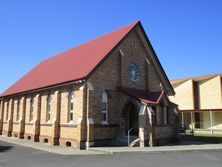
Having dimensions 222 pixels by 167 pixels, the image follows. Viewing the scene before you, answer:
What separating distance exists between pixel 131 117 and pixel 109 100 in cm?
304

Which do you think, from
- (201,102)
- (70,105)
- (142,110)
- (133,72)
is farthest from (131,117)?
(201,102)

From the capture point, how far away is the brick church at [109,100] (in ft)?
63.8

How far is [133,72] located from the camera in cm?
2392

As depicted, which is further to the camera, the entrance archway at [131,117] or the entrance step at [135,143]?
the entrance archway at [131,117]

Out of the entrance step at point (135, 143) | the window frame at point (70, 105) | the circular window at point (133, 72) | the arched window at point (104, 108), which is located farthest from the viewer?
the circular window at point (133, 72)

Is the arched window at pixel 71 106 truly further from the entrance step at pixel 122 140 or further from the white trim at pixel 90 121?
the entrance step at pixel 122 140

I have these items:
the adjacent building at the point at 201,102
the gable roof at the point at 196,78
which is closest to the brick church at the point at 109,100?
the adjacent building at the point at 201,102

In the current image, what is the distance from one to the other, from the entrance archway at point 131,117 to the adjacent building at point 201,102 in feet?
61.7

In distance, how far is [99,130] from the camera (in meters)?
19.8

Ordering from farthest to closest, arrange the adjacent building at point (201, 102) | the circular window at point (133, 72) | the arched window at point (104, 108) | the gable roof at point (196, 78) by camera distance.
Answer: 1. the gable roof at point (196, 78)
2. the adjacent building at point (201, 102)
3. the circular window at point (133, 72)
4. the arched window at point (104, 108)

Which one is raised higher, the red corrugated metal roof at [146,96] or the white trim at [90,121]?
the red corrugated metal roof at [146,96]

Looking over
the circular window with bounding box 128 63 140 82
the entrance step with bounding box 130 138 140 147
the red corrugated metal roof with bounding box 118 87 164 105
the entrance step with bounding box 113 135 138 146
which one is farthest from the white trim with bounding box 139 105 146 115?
the circular window with bounding box 128 63 140 82

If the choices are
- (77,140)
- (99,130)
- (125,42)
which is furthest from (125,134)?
(125,42)

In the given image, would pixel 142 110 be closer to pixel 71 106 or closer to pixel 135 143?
pixel 135 143
